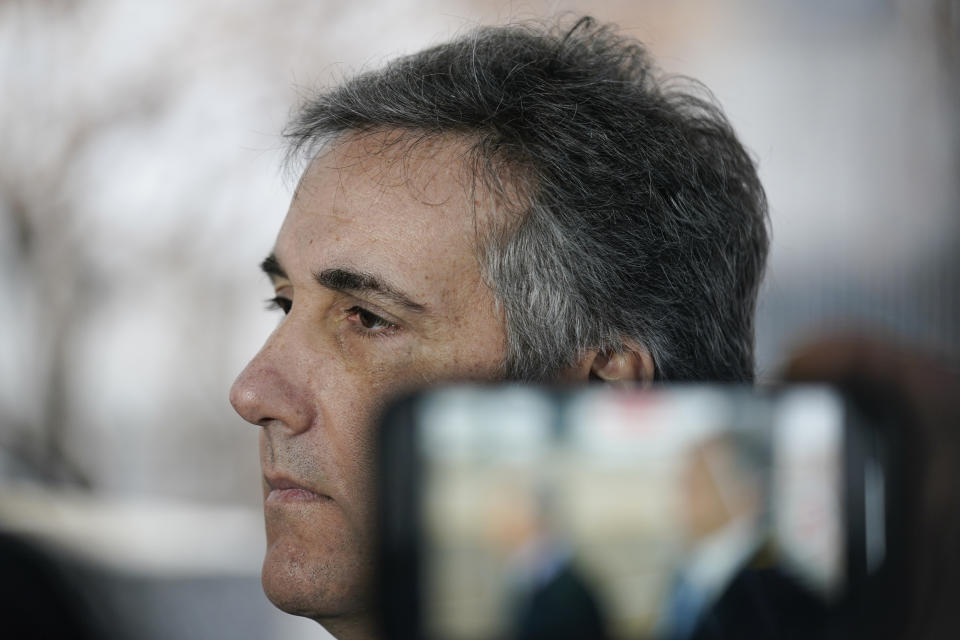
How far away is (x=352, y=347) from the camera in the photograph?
1.20m

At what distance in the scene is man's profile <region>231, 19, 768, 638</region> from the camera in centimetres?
A: 116

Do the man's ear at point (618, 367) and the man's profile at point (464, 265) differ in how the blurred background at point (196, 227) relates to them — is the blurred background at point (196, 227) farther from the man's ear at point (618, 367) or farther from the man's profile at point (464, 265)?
the man's ear at point (618, 367)

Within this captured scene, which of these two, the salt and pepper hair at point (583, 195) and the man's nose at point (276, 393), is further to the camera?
the salt and pepper hair at point (583, 195)

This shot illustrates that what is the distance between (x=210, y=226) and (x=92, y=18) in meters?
1.03

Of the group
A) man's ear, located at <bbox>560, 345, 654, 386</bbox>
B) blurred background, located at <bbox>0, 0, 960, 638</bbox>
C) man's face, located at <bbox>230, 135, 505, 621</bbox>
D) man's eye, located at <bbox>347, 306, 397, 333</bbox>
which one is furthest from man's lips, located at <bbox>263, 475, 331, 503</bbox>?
blurred background, located at <bbox>0, 0, 960, 638</bbox>

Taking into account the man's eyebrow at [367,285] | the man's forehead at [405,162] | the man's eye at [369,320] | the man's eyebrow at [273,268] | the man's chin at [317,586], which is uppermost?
the man's forehead at [405,162]

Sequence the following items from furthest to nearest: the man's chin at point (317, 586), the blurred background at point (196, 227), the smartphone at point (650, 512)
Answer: the blurred background at point (196, 227), the man's chin at point (317, 586), the smartphone at point (650, 512)

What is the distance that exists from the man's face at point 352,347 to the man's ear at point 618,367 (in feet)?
0.42

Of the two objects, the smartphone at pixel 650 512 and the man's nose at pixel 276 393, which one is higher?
the man's nose at pixel 276 393

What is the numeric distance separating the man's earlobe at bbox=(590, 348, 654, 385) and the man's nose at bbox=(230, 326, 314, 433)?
407 mm

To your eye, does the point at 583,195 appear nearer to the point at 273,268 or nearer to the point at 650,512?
the point at 273,268

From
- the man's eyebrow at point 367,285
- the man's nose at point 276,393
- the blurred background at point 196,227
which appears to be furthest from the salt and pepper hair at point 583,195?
the blurred background at point 196,227

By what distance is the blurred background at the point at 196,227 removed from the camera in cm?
363

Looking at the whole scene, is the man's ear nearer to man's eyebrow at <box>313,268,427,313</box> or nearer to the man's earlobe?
the man's earlobe
